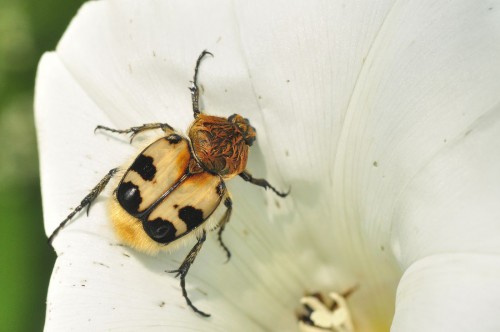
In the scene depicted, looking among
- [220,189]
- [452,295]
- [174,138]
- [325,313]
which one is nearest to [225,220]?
[220,189]

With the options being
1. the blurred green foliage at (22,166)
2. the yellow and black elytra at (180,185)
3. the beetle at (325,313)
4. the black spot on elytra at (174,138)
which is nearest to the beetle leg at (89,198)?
the yellow and black elytra at (180,185)

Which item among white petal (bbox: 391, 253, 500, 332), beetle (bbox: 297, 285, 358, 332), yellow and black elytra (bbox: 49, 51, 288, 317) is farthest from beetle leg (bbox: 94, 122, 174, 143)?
white petal (bbox: 391, 253, 500, 332)

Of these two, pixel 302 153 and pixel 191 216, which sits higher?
pixel 302 153

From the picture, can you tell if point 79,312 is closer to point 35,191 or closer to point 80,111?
point 80,111

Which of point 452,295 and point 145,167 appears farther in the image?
point 145,167

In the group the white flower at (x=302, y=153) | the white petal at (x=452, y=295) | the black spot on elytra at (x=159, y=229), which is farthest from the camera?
the black spot on elytra at (x=159, y=229)

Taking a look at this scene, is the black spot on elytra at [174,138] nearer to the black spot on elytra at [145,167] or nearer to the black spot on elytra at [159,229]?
the black spot on elytra at [145,167]

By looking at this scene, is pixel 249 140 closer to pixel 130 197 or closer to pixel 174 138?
pixel 174 138
